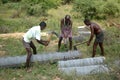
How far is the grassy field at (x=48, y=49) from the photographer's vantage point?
893 cm

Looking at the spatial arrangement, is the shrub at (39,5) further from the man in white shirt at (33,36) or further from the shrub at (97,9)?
the man in white shirt at (33,36)

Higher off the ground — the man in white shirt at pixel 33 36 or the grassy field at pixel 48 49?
the man in white shirt at pixel 33 36

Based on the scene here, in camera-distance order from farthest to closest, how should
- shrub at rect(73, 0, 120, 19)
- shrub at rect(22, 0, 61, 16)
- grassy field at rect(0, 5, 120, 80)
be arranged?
shrub at rect(22, 0, 61, 16) → shrub at rect(73, 0, 120, 19) → grassy field at rect(0, 5, 120, 80)

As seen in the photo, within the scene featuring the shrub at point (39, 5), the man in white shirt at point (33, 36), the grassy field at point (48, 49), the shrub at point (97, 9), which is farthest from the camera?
the shrub at point (39, 5)

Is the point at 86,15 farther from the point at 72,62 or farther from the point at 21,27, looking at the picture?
the point at 72,62

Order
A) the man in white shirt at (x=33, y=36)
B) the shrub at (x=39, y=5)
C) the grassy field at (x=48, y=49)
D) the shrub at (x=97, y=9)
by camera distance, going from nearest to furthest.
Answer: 1. the grassy field at (x=48, y=49)
2. the man in white shirt at (x=33, y=36)
3. the shrub at (x=97, y=9)
4. the shrub at (x=39, y=5)

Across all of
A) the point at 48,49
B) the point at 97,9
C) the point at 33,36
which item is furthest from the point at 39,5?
the point at 33,36

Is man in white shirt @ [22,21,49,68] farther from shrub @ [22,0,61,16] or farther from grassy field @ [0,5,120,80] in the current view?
shrub @ [22,0,61,16]

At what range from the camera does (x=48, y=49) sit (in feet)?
38.5

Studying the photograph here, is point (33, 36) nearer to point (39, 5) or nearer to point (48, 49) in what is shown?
point (48, 49)

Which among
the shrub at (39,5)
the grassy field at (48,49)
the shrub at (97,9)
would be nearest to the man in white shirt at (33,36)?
the grassy field at (48,49)

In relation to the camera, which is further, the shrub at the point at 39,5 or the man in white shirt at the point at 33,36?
the shrub at the point at 39,5

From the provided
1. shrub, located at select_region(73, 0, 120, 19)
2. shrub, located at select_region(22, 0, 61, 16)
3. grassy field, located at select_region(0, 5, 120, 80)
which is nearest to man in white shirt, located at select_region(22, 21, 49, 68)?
grassy field, located at select_region(0, 5, 120, 80)

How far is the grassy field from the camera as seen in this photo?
8930 millimetres
